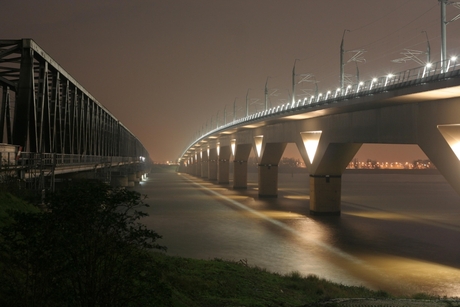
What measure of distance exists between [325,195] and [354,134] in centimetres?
977

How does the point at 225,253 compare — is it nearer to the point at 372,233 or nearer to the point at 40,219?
the point at 372,233

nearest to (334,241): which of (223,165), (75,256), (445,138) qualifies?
(445,138)

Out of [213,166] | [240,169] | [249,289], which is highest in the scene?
[213,166]

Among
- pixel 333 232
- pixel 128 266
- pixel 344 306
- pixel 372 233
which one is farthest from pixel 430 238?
pixel 128 266

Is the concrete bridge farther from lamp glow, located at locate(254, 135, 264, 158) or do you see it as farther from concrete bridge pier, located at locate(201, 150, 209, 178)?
concrete bridge pier, located at locate(201, 150, 209, 178)

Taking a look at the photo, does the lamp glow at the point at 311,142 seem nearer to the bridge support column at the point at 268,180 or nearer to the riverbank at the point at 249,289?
the bridge support column at the point at 268,180

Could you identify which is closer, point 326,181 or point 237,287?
point 237,287

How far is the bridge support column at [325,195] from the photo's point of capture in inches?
1972

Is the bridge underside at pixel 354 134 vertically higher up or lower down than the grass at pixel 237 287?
higher up

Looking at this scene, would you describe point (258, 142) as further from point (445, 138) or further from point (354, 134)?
point (445, 138)

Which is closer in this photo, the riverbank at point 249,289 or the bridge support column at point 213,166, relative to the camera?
the riverbank at point 249,289

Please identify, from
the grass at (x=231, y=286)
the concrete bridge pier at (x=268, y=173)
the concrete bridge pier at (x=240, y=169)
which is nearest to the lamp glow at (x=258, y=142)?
the concrete bridge pier at (x=268, y=173)

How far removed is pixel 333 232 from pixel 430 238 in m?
6.82

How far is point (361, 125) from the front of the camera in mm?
41281
